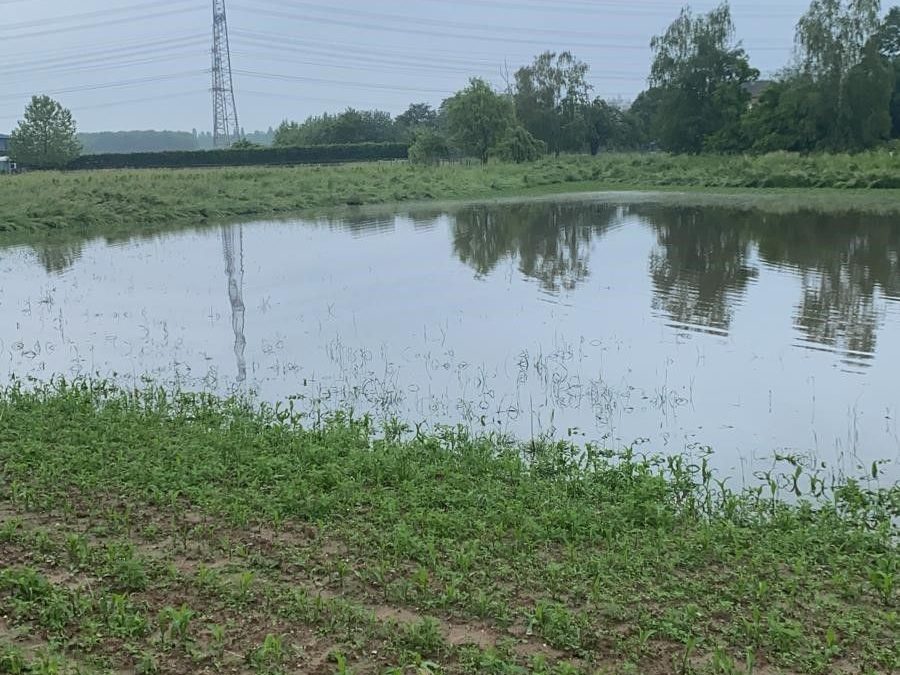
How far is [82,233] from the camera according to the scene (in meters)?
25.5

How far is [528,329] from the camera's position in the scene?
11.4 m

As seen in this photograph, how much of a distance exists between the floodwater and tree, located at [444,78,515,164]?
34.2 m

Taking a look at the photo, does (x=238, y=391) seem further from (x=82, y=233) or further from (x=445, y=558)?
Answer: (x=82, y=233)

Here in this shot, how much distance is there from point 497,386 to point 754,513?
3.65m

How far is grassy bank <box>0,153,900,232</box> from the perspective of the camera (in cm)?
2839

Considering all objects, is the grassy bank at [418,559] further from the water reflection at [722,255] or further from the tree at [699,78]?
the tree at [699,78]

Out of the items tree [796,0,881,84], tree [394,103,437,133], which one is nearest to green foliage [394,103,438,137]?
tree [394,103,437,133]

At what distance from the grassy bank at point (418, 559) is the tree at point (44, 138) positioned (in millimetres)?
62279

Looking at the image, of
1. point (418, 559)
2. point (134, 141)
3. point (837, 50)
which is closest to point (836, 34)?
point (837, 50)

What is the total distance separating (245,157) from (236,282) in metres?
44.6

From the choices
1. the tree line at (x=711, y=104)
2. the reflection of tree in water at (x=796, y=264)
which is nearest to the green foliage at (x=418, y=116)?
the tree line at (x=711, y=104)

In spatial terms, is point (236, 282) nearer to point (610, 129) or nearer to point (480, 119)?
point (480, 119)

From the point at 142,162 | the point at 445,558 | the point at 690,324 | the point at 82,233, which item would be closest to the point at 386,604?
the point at 445,558

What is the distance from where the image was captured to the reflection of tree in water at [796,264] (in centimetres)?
1170
